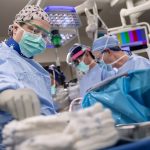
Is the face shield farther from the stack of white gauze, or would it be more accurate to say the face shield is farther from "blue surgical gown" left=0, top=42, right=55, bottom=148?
the stack of white gauze

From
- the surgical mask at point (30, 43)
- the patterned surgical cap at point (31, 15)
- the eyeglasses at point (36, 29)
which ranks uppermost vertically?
the patterned surgical cap at point (31, 15)

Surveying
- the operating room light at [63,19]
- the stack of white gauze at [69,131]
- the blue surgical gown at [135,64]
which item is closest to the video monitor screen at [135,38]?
the operating room light at [63,19]

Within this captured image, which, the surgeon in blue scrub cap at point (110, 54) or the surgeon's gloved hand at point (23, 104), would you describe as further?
the surgeon in blue scrub cap at point (110, 54)

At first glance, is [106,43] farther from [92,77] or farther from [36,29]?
[36,29]

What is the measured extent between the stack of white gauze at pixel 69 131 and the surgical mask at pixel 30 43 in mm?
1036

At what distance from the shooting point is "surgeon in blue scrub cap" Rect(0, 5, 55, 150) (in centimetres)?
91

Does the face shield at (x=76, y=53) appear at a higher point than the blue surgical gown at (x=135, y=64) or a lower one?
higher

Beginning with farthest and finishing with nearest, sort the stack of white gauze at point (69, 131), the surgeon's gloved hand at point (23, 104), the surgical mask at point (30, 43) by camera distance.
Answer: the surgical mask at point (30, 43) → the surgeon's gloved hand at point (23, 104) → the stack of white gauze at point (69, 131)

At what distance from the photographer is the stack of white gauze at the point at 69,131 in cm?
54

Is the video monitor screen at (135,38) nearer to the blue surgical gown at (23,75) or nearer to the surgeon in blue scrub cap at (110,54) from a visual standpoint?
the surgeon in blue scrub cap at (110,54)

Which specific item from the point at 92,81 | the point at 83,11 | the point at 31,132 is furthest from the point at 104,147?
the point at 83,11

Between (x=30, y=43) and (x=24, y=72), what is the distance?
0.91 feet

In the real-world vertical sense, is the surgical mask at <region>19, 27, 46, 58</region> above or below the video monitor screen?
above

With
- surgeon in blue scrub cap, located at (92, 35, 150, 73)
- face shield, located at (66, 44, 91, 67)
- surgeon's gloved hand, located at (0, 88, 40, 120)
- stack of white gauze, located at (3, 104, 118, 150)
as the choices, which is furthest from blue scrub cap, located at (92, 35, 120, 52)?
stack of white gauze, located at (3, 104, 118, 150)
